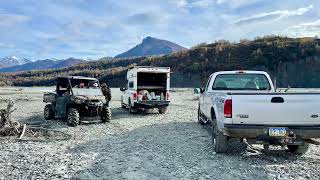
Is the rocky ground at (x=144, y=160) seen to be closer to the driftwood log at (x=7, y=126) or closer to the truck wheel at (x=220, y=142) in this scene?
the truck wheel at (x=220, y=142)

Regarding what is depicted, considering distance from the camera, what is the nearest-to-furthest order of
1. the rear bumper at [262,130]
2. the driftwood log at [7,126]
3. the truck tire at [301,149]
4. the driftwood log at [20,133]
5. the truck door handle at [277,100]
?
1. the truck door handle at [277,100]
2. the rear bumper at [262,130]
3. the truck tire at [301,149]
4. the driftwood log at [20,133]
5. the driftwood log at [7,126]

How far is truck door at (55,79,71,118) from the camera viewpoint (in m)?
17.5

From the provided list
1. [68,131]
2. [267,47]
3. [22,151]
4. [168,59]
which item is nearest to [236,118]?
[22,151]

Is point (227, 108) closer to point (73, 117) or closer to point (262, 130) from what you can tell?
point (262, 130)

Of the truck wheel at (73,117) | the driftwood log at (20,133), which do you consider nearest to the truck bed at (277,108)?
the driftwood log at (20,133)

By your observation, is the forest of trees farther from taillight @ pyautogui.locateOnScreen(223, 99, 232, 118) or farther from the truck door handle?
the truck door handle

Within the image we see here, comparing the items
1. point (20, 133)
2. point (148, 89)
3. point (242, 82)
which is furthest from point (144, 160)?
point (148, 89)

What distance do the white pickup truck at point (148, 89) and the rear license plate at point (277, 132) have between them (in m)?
12.4

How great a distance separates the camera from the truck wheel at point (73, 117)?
647 inches

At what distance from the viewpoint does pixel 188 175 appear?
8.47 metres

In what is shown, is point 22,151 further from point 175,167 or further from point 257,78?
point 257,78

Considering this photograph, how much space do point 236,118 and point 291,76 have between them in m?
55.0

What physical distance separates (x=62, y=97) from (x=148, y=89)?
5836 mm

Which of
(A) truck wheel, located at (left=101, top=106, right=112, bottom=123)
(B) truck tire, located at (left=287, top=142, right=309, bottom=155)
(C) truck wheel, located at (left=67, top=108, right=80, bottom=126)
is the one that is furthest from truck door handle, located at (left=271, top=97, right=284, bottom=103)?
(A) truck wheel, located at (left=101, top=106, right=112, bottom=123)
